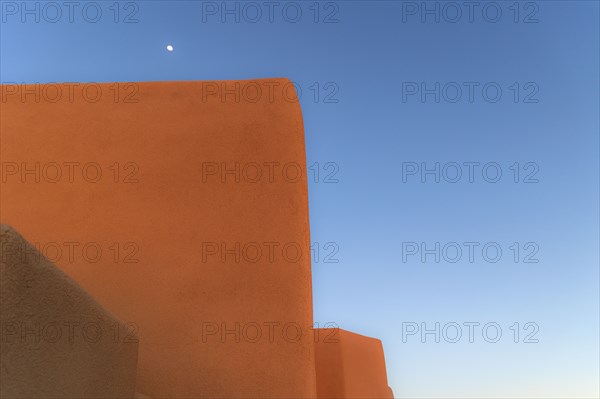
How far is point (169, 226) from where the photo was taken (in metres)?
1.50

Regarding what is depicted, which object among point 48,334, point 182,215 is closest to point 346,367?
point 182,215

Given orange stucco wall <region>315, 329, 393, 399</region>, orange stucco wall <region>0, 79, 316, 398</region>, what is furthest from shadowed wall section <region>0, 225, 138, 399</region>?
orange stucco wall <region>315, 329, 393, 399</region>

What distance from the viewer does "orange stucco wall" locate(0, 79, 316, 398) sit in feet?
4.56

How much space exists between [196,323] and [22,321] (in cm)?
69

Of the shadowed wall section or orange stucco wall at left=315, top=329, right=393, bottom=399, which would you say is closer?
the shadowed wall section

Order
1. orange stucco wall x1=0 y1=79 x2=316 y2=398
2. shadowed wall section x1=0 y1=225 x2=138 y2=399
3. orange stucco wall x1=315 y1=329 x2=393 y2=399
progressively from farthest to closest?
orange stucco wall x1=315 y1=329 x2=393 y2=399 → orange stucco wall x1=0 y1=79 x2=316 y2=398 → shadowed wall section x1=0 y1=225 x2=138 y2=399

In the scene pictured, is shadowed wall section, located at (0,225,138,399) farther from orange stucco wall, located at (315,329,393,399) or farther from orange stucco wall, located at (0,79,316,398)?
orange stucco wall, located at (315,329,393,399)

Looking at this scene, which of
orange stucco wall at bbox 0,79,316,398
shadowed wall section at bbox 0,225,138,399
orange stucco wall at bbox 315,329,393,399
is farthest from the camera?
orange stucco wall at bbox 315,329,393,399

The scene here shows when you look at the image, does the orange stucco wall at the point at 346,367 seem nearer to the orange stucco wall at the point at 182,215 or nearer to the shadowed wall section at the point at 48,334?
the orange stucco wall at the point at 182,215

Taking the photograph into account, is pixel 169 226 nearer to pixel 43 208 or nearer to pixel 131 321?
pixel 131 321

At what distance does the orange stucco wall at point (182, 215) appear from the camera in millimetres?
1390

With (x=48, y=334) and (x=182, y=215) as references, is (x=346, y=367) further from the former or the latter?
(x=48, y=334)

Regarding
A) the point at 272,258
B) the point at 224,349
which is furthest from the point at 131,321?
the point at 272,258

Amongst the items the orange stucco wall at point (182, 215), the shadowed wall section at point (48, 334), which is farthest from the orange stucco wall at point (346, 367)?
the shadowed wall section at point (48, 334)
